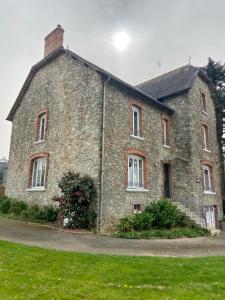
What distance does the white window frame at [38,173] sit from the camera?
1434 cm

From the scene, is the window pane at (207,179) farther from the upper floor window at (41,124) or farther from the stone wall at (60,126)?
the upper floor window at (41,124)

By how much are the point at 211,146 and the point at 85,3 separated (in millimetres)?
12578

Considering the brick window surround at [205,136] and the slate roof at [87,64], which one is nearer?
the slate roof at [87,64]

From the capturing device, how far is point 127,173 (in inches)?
486

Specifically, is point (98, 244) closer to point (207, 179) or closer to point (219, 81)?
point (207, 179)

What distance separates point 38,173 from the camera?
48.3 ft

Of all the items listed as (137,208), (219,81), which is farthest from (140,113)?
(219,81)

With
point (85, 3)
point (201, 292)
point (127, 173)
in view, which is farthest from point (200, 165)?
point (201, 292)

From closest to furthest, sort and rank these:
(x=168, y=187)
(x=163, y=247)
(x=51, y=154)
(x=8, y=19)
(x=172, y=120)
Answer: (x=163, y=247) < (x=8, y=19) < (x=51, y=154) < (x=168, y=187) < (x=172, y=120)

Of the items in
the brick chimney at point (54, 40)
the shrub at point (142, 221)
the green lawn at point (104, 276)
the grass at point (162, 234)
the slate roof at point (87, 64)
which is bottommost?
the green lawn at point (104, 276)

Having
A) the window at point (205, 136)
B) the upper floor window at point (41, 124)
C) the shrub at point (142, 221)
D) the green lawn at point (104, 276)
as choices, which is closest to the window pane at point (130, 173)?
the shrub at point (142, 221)

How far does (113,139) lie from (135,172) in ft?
7.58

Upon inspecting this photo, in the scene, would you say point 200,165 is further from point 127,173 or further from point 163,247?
point 163,247

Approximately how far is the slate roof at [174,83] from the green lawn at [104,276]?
1210 cm
